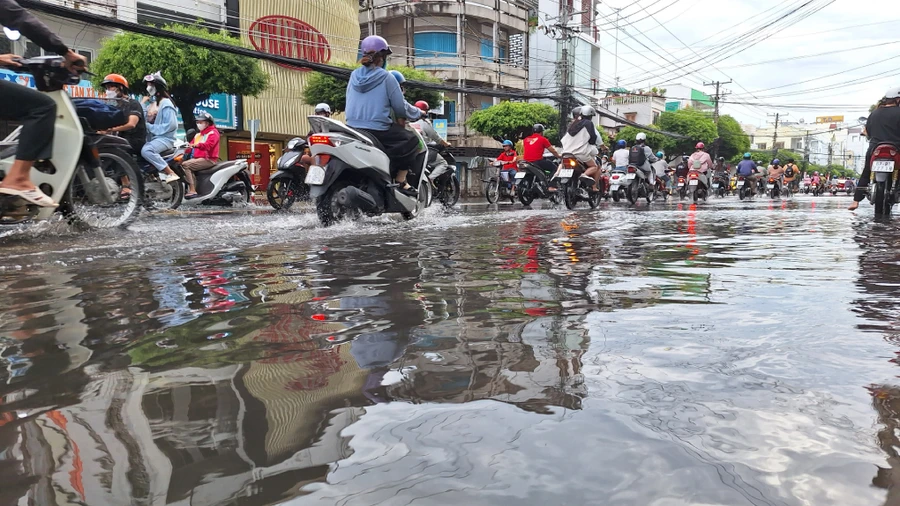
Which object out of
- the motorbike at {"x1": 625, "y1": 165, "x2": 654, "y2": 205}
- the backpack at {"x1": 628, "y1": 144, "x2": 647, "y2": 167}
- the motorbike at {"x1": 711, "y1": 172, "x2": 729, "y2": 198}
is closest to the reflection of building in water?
the motorbike at {"x1": 625, "y1": 165, "x2": 654, "y2": 205}

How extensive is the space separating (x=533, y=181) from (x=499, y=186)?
4219mm

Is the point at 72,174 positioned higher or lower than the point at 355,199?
higher

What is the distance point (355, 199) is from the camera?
253 inches

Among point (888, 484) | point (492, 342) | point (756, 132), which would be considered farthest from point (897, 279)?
point (756, 132)

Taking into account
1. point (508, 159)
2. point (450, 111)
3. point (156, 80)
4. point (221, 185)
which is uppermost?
point (450, 111)

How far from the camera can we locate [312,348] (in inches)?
75.6

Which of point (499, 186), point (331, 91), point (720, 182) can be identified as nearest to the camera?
point (499, 186)

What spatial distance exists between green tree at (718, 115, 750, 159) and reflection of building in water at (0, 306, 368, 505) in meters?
59.4

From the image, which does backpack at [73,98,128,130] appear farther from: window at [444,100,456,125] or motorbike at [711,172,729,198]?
window at [444,100,456,125]

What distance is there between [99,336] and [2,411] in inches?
27.3

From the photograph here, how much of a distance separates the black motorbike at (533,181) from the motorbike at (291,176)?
13.9 ft

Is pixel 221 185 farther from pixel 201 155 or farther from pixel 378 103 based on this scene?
pixel 378 103

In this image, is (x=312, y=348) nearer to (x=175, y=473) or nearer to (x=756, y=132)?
(x=175, y=473)

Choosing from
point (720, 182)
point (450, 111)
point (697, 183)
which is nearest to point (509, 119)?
point (450, 111)
